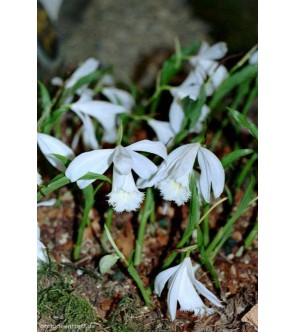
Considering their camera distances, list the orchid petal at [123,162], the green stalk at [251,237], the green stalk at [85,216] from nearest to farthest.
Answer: the orchid petal at [123,162]
the green stalk at [85,216]
the green stalk at [251,237]

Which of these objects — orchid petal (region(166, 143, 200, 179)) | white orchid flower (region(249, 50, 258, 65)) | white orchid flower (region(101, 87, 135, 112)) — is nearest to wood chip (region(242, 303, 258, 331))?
orchid petal (region(166, 143, 200, 179))

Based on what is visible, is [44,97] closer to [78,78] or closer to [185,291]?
[78,78]

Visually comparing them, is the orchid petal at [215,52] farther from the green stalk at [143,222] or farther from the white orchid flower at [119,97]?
the green stalk at [143,222]

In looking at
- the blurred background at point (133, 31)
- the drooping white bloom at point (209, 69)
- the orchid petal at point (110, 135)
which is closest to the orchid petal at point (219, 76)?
the drooping white bloom at point (209, 69)

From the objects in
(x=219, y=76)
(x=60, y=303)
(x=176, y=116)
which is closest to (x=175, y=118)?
(x=176, y=116)

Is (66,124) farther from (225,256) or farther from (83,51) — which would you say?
(225,256)
